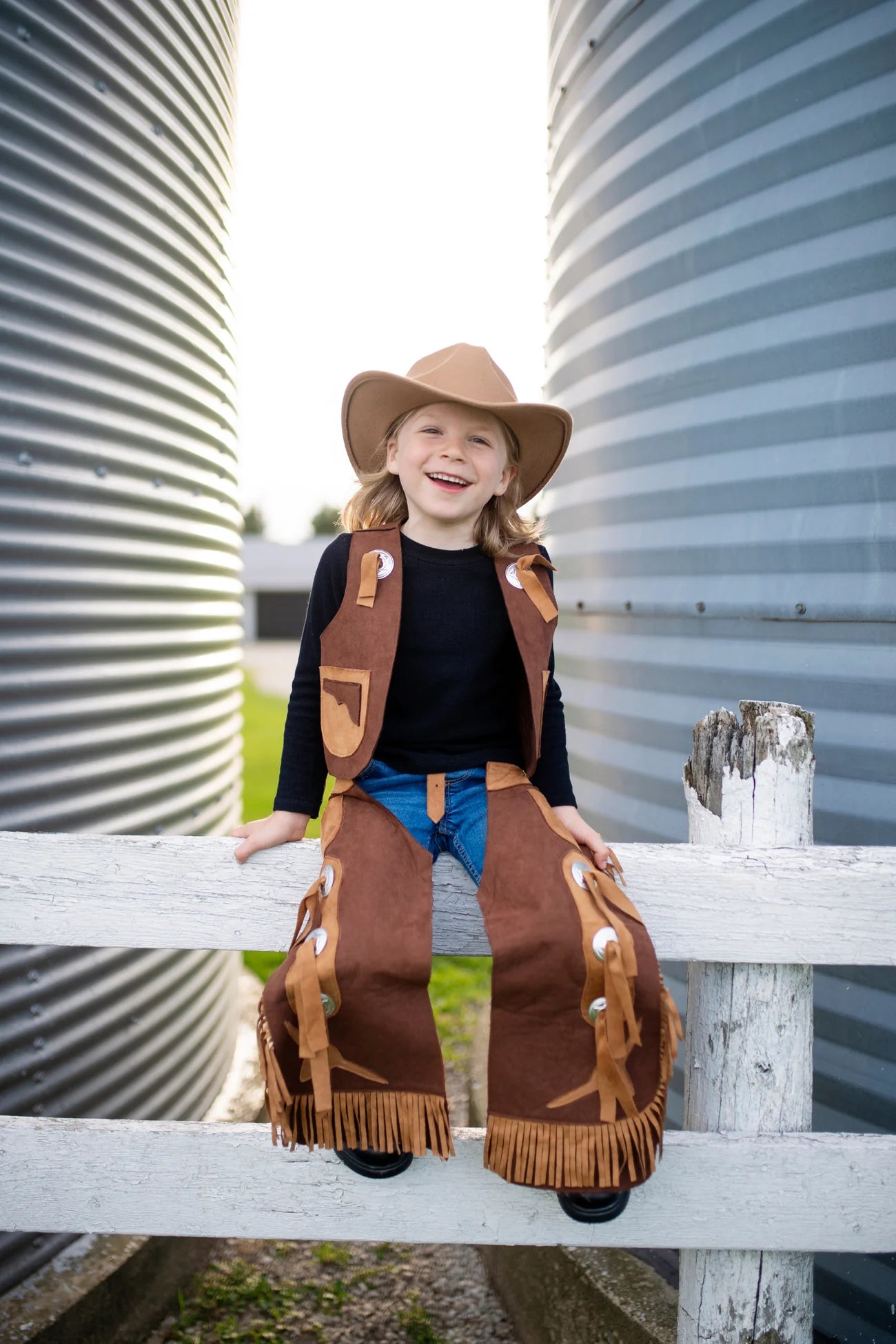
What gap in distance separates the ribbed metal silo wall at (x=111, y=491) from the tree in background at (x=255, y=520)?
65.6 m

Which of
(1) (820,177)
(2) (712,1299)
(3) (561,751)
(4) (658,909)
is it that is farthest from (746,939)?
(1) (820,177)

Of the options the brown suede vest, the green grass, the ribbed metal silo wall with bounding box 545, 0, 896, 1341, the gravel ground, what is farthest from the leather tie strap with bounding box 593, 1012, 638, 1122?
the gravel ground

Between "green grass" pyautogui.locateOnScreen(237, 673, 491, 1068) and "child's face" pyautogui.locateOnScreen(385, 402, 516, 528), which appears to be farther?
"green grass" pyautogui.locateOnScreen(237, 673, 491, 1068)

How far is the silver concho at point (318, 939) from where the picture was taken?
1554 millimetres

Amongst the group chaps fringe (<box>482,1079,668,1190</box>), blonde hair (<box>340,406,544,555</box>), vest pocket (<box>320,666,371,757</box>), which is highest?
blonde hair (<box>340,406,544,555</box>)

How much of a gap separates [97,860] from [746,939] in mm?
1178

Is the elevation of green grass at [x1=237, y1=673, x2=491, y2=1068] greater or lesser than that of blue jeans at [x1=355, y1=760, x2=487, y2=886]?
lesser

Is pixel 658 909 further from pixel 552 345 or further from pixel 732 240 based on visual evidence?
Result: pixel 552 345

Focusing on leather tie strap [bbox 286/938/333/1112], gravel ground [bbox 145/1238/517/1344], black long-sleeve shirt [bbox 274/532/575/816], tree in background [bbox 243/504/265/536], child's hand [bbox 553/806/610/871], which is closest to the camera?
leather tie strap [bbox 286/938/333/1112]

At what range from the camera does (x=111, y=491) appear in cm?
295

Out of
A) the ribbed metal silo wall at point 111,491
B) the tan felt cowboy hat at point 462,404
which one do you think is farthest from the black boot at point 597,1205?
the ribbed metal silo wall at point 111,491

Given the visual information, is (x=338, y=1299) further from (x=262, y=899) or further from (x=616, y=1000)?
(x=616, y=1000)

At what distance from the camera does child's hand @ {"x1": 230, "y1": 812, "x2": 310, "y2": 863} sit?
176 cm

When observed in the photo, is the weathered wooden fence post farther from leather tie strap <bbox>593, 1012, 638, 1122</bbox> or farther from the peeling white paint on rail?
leather tie strap <bbox>593, 1012, 638, 1122</bbox>
